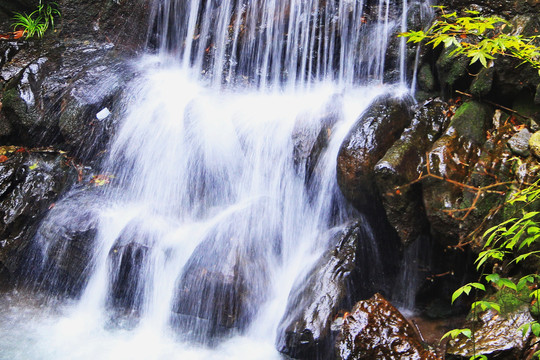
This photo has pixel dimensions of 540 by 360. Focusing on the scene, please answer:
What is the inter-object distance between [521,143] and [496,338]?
2.06 metres

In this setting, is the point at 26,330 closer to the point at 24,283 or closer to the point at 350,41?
the point at 24,283

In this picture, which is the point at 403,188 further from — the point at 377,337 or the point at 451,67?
the point at 451,67

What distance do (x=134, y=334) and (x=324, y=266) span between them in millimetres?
2426


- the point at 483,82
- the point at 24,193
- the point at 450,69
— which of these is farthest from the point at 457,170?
the point at 24,193

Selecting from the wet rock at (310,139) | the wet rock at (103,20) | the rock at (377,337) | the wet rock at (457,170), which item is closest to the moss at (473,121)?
the wet rock at (457,170)

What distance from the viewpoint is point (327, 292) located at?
4.79 meters

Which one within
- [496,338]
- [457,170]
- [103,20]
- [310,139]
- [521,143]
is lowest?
[496,338]

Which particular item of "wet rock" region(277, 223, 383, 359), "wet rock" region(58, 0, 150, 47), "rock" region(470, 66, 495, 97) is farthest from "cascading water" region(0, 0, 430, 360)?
"rock" region(470, 66, 495, 97)

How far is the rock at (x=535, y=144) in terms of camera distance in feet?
13.6

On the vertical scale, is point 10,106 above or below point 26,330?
above

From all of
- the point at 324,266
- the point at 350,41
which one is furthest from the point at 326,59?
the point at 324,266

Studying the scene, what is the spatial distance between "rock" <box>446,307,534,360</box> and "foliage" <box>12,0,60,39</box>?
8933 mm

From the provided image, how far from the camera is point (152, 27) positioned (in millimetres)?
9383

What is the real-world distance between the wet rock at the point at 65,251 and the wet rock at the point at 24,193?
233 millimetres
